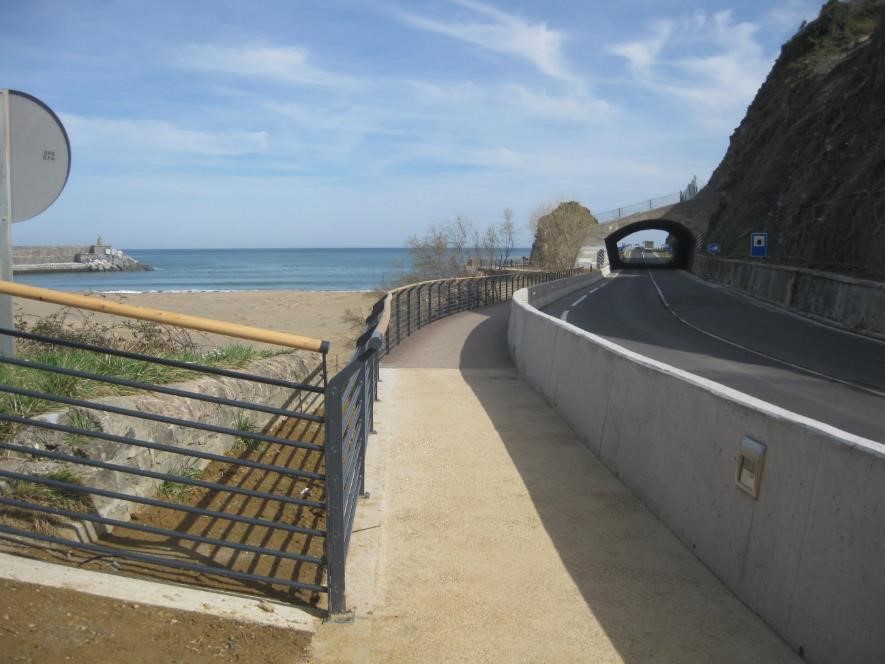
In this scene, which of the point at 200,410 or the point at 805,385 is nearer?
the point at 200,410

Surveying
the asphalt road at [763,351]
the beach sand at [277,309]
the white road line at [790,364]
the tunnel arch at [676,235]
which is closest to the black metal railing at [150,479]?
the asphalt road at [763,351]

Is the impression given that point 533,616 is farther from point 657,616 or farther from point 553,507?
point 553,507

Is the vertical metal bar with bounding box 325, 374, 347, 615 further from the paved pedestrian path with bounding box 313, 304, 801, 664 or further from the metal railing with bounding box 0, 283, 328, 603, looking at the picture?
the paved pedestrian path with bounding box 313, 304, 801, 664

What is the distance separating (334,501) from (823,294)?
76.5 ft

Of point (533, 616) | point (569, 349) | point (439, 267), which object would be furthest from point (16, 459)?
point (439, 267)

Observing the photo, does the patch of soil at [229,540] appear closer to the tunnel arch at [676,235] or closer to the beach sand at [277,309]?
the beach sand at [277,309]

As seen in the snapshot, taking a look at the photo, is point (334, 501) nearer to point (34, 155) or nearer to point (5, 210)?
point (5, 210)

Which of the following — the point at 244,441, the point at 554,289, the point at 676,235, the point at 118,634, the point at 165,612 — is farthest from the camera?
the point at 676,235

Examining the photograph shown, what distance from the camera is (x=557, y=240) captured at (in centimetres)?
6519

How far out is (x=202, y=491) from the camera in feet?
20.6

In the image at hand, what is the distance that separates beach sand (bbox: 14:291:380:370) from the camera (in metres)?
27.5

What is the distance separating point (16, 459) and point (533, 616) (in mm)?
Result: 3251

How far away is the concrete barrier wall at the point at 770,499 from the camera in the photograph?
3.47 metres

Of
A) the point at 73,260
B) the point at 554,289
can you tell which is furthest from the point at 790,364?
the point at 73,260
